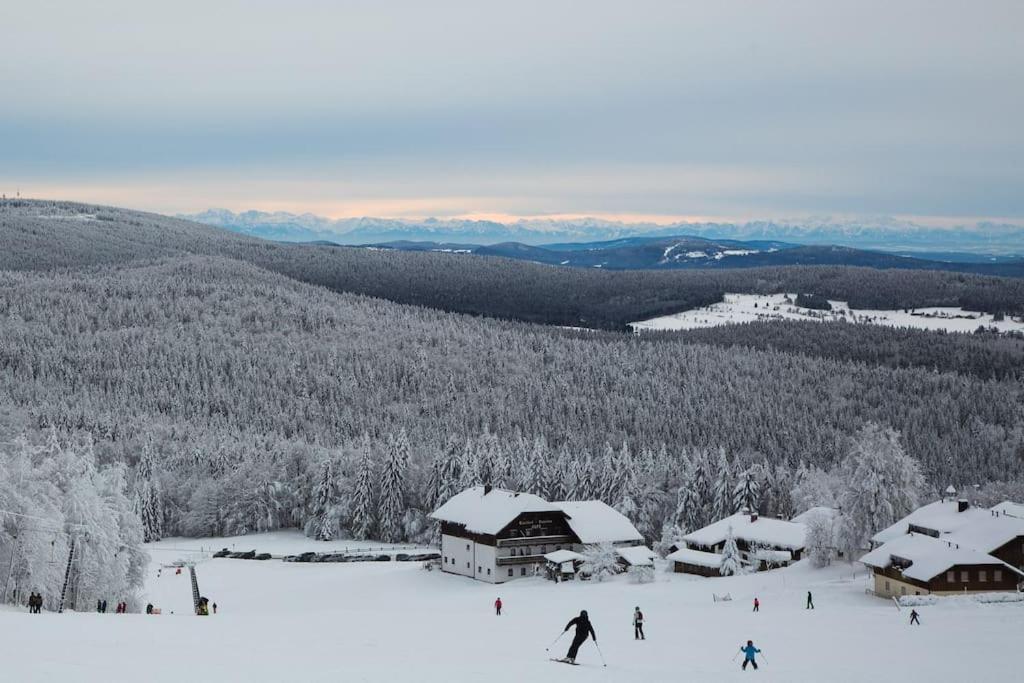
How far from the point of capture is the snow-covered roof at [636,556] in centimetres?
7806

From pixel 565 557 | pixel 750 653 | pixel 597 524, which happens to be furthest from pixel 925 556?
pixel 597 524

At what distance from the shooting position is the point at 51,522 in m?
52.6

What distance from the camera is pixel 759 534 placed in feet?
273

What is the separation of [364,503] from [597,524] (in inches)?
1373

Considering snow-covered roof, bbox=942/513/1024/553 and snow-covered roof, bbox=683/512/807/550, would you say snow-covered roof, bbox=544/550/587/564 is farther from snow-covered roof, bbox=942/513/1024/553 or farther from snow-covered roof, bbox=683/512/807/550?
snow-covered roof, bbox=942/513/1024/553

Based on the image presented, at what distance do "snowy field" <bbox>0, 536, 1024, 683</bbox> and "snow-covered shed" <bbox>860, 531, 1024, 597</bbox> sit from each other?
6.50 feet

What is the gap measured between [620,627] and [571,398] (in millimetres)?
147704

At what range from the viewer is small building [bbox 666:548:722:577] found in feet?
258

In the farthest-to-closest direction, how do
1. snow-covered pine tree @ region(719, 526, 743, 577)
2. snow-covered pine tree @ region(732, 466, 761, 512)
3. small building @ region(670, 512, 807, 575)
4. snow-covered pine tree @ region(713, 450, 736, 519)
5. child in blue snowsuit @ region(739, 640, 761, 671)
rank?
1. snow-covered pine tree @ region(713, 450, 736, 519)
2. snow-covered pine tree @ region(732, 466, 761, 512)
3. small building @ region(670, 512, 807, 575)
4. snow-covered pine tree @ region(719, 526, 743, 577)
5. child in blue snowsuit @ region(739, 640, 761, 671)

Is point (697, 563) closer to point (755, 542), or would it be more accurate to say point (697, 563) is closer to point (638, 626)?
point (755, 542)

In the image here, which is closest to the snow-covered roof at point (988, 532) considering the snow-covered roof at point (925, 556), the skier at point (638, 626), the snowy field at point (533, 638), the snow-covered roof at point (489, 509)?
the snow-covered roof at point (925, 556)

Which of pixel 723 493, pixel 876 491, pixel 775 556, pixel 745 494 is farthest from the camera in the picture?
pixel 723 493

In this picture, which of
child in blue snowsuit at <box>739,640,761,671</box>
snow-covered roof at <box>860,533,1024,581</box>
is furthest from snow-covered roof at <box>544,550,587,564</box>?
child in blue snowsuit at <box>739,640,761,671</box>

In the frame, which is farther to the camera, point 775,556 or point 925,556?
point 775,556
